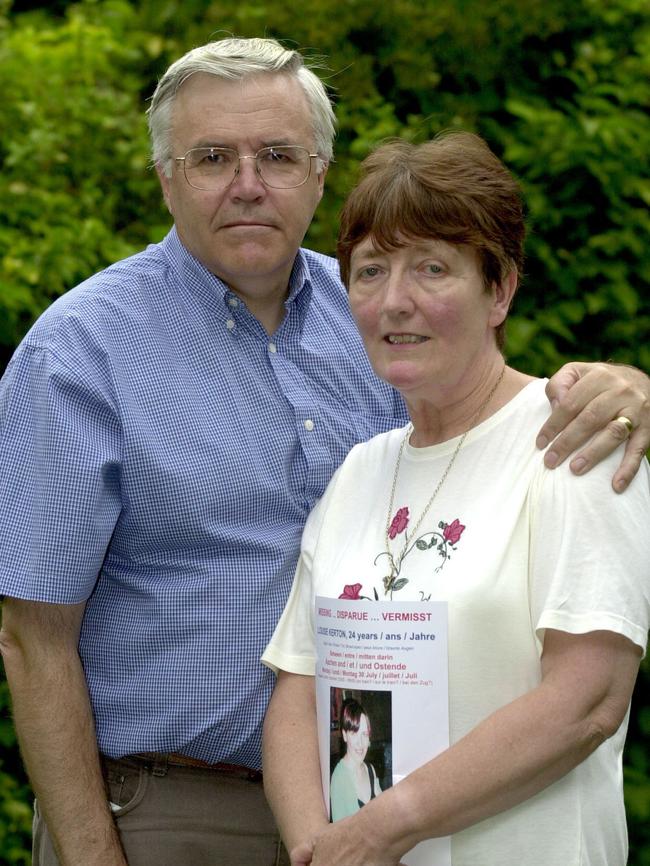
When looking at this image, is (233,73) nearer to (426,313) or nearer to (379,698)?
(426,313)

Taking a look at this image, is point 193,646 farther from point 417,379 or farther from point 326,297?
point 326,297

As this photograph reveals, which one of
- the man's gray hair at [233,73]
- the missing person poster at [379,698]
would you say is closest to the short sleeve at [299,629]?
the missing person poster at [379,698]

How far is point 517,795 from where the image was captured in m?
2.43

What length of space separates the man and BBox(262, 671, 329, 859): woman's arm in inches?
6.4

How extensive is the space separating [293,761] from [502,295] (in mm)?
1046

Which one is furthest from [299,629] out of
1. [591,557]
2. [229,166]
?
[229,166]

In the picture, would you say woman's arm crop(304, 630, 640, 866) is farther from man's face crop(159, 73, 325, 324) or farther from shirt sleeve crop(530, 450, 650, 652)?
man's face crop(159, 73, 325, 324)

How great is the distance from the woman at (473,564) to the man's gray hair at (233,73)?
0.58 m

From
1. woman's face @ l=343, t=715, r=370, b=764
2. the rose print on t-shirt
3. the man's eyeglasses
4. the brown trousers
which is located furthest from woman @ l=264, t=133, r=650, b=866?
the man's eyeglasses

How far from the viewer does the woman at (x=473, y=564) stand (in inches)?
94.4

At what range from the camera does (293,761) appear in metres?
2.73

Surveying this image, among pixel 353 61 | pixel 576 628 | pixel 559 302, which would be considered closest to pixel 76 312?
pixel 576 628

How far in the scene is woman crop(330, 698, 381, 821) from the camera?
258 cm

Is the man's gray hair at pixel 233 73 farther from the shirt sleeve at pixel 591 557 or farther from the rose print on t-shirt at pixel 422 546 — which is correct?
the shirt sleeve at pixel 591 557
